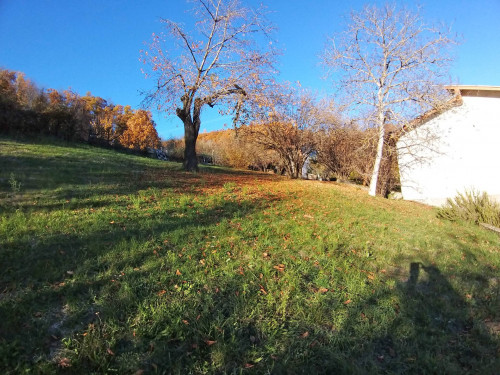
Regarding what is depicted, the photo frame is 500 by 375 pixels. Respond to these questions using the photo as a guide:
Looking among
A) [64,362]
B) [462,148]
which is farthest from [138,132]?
[64,362]

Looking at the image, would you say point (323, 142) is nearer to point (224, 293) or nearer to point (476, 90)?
point (476, 90)

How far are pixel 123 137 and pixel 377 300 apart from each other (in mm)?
51505

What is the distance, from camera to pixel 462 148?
14.2 meters

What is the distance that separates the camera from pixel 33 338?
6.94 ft

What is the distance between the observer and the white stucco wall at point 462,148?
13781 millimetres

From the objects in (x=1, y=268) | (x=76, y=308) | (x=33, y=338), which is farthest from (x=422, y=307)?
(x=1, y=268)

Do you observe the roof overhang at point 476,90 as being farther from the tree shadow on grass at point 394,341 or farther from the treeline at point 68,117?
the treeline at point 68,117

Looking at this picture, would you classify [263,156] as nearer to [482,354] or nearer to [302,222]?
[302,222]

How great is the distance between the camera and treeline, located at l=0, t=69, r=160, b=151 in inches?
645

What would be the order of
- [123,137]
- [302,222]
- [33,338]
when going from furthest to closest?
[123,137] < [302,222] < [33,338]

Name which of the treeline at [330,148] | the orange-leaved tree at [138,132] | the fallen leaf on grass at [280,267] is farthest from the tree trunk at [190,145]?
the orange-leaved tree at [138,132]

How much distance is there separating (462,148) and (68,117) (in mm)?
26175

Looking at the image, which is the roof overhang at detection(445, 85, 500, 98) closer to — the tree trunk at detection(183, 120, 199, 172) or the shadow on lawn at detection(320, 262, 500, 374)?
the tree trunk at detection(183, 120, 199, 172)

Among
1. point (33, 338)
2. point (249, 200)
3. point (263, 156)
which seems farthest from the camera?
point (263, 156)
